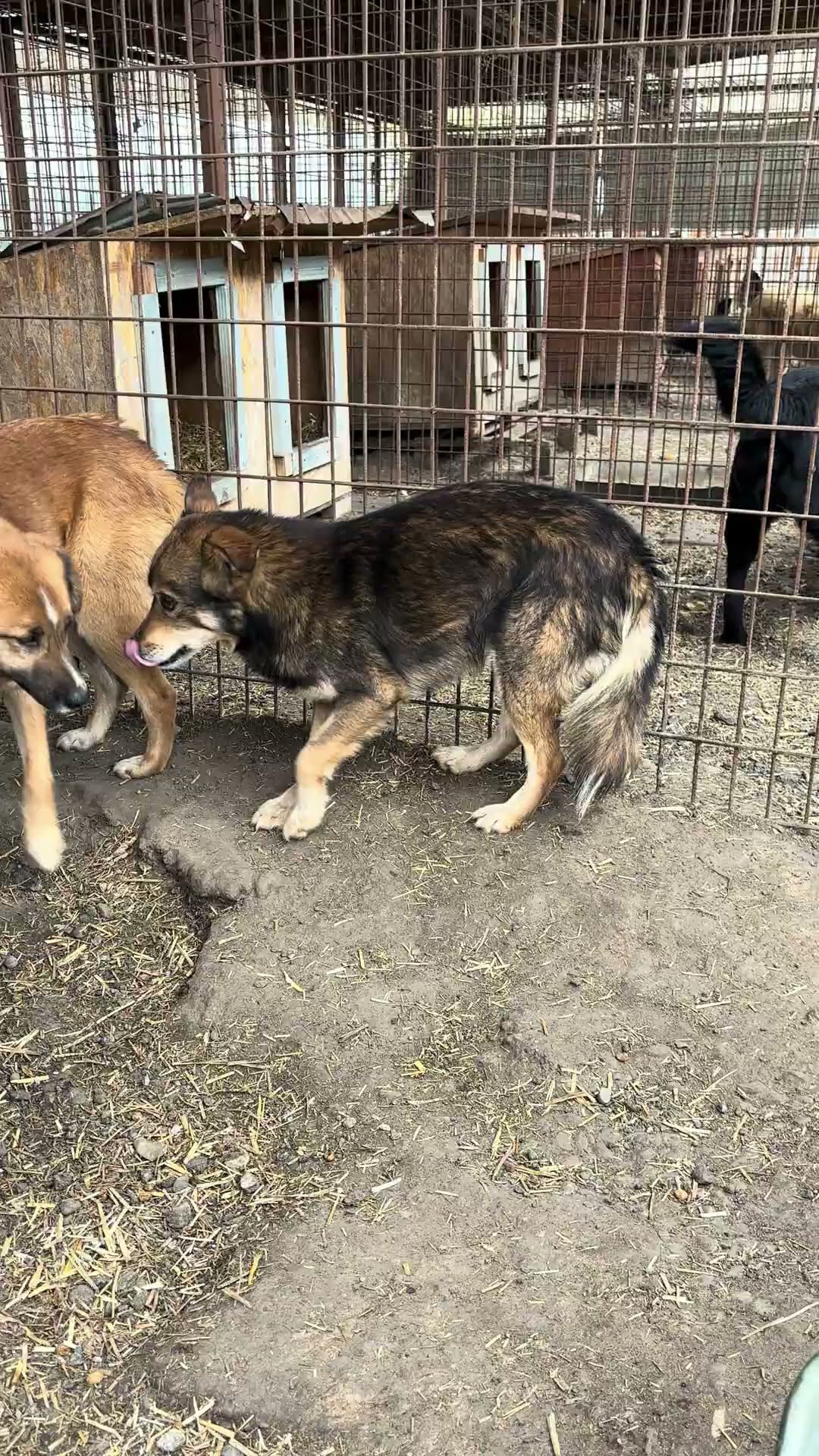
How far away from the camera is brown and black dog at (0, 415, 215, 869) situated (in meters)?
3.58

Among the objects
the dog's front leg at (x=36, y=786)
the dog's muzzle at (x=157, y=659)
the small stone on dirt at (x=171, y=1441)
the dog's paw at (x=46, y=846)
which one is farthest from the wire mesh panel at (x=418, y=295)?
the small stone on dirt at (x=171, y=1441)

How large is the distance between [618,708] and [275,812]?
4.45ft

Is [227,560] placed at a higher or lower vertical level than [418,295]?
lower

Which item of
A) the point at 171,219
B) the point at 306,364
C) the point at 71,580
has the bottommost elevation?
the point at 71,580

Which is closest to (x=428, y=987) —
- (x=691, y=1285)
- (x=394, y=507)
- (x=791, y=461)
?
(x=691, y=1285)

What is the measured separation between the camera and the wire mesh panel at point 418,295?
4066 millimetres

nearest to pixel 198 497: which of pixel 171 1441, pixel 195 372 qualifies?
pixel 171 1441

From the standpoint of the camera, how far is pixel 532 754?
13.3ft

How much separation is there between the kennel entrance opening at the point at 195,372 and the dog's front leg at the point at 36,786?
1.33 metres

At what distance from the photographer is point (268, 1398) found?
7.08 feet

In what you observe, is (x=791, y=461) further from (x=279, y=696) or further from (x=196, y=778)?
(x=196, y=778)

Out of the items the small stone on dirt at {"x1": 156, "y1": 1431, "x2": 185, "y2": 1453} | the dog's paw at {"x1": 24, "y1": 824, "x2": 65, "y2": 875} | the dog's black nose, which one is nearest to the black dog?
the dog's black nose

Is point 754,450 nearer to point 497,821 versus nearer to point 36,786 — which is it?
point 497,821

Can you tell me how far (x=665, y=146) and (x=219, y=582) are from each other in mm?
2071
